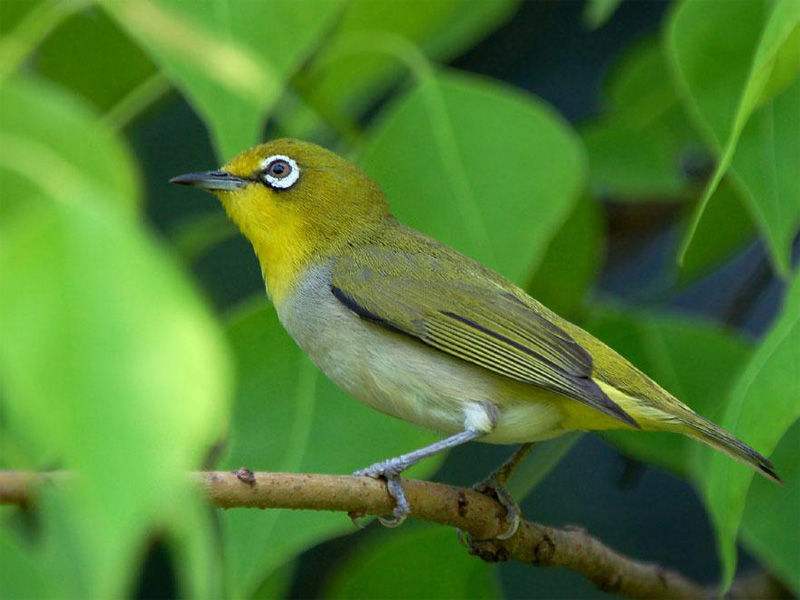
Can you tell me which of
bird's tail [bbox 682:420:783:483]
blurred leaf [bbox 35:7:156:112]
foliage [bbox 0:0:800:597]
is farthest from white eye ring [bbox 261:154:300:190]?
Result: bird's tail [bbox 682:420:783:483]

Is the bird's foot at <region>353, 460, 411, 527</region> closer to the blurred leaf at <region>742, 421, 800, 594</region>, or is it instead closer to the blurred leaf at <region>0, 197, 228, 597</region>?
the blurred leaf at <region>742, 421, 800, 594</region>

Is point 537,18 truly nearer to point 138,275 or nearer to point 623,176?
point 623,176

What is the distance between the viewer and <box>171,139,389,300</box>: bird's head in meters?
4.02

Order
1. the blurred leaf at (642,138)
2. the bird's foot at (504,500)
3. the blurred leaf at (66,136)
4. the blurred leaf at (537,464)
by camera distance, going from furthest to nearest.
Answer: the blurred leaf at (642,138), the blurred leaf at (537,464), the bird's foot at (504,500), the blurred leaf at (66,136)

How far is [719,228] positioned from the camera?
414 centimetres

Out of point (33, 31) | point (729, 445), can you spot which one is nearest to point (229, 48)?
point (33, 31)

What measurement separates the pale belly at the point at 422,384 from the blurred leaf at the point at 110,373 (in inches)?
85.1

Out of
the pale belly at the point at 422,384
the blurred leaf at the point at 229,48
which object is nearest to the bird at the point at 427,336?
the pale belly at the point at 422,384

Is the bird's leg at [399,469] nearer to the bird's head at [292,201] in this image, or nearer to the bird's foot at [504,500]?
the bird's foot at [504,500]

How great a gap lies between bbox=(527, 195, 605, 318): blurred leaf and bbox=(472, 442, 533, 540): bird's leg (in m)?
0.62

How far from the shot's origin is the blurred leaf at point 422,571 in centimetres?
346

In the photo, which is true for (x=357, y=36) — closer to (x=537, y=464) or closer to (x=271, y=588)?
(x=537, y=464)

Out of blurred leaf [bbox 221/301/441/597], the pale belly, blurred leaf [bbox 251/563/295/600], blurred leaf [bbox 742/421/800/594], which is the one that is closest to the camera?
blurred leaf [bbox 221/301/441/597]

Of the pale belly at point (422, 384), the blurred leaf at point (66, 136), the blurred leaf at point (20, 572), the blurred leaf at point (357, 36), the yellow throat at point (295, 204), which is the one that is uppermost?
the blurred leaf at point (357, 36)
